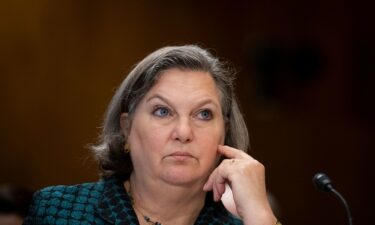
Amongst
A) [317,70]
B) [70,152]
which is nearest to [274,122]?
[317,70]

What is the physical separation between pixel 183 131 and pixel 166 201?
0.28 m

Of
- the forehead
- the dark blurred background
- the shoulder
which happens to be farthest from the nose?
the dark blurred background

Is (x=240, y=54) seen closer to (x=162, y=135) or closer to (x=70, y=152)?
(x=70, y=152)

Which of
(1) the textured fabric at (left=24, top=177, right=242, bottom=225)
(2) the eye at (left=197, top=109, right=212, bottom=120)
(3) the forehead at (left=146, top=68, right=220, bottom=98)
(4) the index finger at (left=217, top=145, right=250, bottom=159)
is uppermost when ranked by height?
(3) the forehead at (left=146, top=68, right=220, bottom=98)

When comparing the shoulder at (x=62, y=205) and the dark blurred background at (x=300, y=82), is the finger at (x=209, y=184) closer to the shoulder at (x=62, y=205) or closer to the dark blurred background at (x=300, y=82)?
the shoulder at (x=62, y=205)

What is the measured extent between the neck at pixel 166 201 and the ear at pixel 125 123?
179 millimetres

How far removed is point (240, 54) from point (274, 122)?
2.51 feet

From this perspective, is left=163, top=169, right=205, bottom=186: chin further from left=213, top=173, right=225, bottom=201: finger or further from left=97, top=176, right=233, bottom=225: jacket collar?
left=97, top=176, right=233, bottom=225: jacket collar

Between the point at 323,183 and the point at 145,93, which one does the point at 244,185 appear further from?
the point at 145,93

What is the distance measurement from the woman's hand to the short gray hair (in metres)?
0.20

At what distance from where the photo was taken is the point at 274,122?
696cm

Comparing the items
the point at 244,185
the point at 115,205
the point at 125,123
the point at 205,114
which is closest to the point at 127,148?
the point at 125,123

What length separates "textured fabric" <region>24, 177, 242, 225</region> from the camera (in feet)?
7.91

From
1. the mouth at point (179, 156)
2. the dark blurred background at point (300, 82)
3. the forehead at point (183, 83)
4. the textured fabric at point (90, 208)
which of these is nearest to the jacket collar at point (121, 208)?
the textured fabric at point (90, 208)
